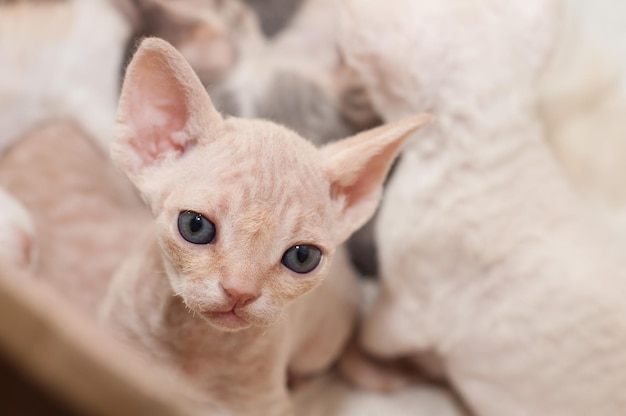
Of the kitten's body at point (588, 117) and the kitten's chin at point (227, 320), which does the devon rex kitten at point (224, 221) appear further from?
the kitten's body at point (588, 117)

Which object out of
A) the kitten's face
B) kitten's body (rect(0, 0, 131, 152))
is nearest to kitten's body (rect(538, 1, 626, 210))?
the kitten's face

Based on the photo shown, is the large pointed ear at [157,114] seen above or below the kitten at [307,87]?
below

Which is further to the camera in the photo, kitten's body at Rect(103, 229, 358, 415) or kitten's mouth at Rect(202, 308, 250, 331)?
kitten's body at Rect(103, 229, 358, 415)

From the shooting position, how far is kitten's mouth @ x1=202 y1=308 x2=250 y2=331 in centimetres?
62

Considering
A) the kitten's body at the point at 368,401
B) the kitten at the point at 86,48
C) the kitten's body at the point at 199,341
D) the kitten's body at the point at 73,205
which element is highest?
the kitten at the point at 86,48

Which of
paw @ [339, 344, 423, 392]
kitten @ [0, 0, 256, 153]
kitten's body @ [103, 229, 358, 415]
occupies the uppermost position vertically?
kitten @ [0, 0, 256, 153]

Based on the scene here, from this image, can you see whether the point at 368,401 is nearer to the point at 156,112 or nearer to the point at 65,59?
the point at 156,112

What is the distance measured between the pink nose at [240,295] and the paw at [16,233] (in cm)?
34

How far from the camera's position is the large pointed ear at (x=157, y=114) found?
25.9 inches

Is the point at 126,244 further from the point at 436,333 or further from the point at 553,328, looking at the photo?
the point at 553,328

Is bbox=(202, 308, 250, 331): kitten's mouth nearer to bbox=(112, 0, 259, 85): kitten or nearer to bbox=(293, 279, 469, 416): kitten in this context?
bbox=(293, 279, 469, 416): kitten

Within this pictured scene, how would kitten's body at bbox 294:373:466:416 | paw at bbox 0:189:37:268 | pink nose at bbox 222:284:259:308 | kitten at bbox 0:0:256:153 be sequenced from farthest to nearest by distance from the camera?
1. kitten at bbox 0:0:256:153
2. kitten's body at bbox 294:373:466:416
3. paw at bbox 0:189:37:268
4. pink nose at bbox 222:284:259:308

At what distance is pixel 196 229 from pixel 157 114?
0.15 metres

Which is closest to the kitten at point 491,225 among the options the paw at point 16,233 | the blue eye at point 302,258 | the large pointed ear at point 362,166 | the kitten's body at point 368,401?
the kitten's body at point 368,401
